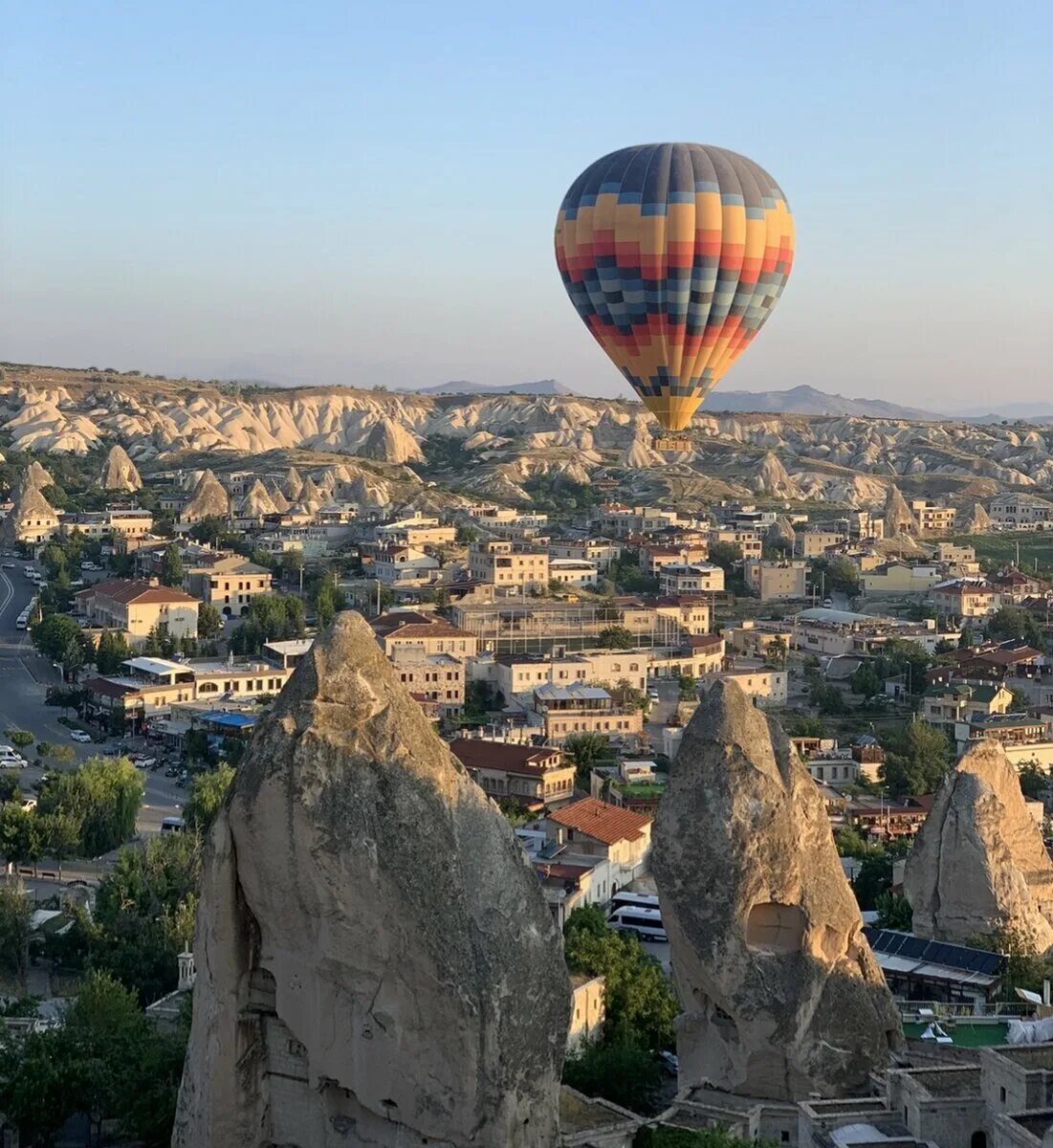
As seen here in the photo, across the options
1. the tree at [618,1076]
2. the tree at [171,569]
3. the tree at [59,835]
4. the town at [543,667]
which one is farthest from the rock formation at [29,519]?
the tree at [618,1076]

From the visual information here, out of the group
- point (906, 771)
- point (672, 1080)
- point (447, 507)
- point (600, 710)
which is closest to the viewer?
point (672, 1080)

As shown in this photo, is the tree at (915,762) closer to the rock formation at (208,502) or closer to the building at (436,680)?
the building at (436,680)

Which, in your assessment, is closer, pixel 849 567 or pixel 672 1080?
pixel 672 1080

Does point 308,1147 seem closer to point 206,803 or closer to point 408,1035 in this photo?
point 408,1035

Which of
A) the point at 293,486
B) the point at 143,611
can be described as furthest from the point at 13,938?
the point at 293,486

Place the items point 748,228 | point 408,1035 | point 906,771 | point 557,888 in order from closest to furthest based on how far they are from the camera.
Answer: point 408,1035, point 557,888, point 748,228, point 906,771

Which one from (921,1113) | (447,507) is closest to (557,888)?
(921,1113)
